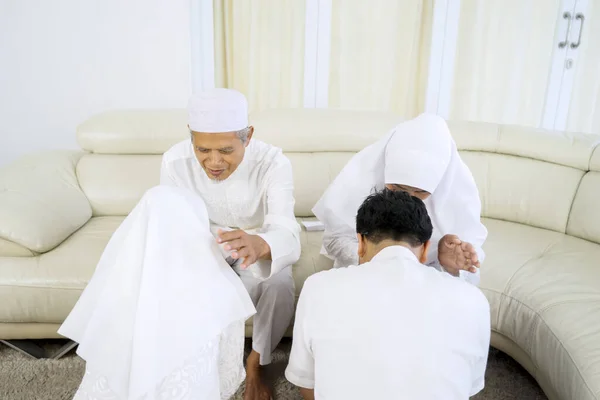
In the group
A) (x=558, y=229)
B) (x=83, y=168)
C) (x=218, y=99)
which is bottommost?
(x=558, y=229)

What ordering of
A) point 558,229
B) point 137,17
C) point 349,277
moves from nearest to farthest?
point 349,277
point 558,229
point 137,17

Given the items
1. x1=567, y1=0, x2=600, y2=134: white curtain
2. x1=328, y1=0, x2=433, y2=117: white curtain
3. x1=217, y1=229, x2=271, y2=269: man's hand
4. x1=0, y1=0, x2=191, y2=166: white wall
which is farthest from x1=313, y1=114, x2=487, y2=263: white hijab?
x1=567, y1=0, x2=600, y2=134: white curtain

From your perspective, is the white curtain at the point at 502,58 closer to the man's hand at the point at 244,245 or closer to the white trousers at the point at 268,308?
the white trousers at the point at 268,308

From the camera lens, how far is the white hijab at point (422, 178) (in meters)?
1.64

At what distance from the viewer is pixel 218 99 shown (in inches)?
64.5

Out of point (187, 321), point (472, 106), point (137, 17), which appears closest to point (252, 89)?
point (137, 17)

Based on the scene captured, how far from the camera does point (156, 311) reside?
48.1 inches

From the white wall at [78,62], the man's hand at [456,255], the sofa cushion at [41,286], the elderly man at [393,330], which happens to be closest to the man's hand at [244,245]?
the elderly man at [393,330]

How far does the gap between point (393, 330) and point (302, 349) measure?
0.89 ft

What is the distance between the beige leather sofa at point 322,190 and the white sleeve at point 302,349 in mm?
730

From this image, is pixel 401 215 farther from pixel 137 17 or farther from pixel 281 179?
pixel 137 17

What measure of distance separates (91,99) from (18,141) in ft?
1.77

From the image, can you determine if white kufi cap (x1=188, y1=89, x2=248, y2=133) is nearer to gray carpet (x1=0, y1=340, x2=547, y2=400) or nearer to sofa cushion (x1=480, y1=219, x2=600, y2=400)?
gray carpet (x1=0, y1=340, x2=547, y2=400)

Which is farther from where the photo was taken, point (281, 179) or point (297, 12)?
point (297, 12)
